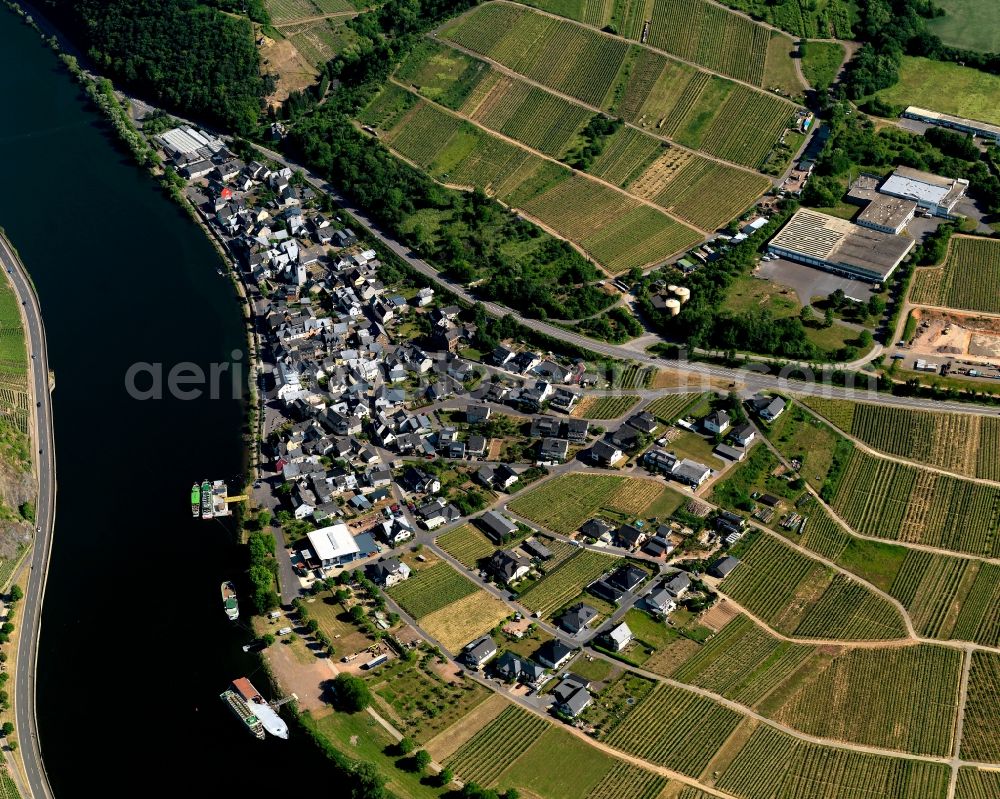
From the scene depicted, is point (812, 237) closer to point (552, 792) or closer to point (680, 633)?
point (680, 633)

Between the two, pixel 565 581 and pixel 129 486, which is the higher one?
pixel 129 486

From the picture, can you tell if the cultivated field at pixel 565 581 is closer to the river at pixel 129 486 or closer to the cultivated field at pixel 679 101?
the river at pixel 129 486

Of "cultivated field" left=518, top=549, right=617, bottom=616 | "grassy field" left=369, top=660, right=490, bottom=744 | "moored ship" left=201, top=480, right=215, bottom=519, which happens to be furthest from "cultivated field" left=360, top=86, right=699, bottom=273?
"grassy field" left=369, top=660, right=490, bottom=744

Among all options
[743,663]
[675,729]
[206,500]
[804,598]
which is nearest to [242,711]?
[206,500]

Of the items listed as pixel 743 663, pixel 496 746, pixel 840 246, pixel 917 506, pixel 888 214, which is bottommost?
pixel 496 746

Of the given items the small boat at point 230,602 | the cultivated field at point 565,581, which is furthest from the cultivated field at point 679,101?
the small boat at point 230,602

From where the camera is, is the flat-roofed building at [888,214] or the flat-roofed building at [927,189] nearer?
the flat-roofed building at [888,214]

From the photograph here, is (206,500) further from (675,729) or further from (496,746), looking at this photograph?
(675,729)
